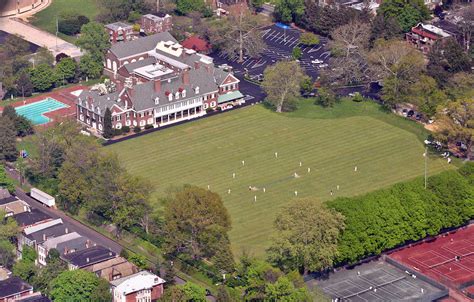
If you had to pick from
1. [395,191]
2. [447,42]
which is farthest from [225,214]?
[447,42]

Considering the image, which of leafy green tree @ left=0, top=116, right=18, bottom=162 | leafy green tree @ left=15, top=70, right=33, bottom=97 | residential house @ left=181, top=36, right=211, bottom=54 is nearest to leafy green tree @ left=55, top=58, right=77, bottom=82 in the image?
leafy green tree @ left=15, top=70, right=33, bottom=97

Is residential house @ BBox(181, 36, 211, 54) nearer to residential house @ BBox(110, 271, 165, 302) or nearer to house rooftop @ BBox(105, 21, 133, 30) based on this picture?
house rooftop @ BBox(105, 21, 133, 30)

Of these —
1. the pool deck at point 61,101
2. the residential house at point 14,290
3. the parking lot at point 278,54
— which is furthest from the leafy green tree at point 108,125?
the residential house at point 14,290

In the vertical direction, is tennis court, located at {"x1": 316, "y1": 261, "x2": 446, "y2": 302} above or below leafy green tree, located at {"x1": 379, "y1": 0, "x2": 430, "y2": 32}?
below

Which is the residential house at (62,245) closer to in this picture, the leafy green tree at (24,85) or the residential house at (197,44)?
the leafy green tree at (24,85)

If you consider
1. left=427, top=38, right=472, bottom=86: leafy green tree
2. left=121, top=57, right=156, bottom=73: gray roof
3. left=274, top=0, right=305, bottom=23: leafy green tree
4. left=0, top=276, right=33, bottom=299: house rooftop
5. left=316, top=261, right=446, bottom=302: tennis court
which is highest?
left=427, top=38, right=472, bottom=86: leafy green tree

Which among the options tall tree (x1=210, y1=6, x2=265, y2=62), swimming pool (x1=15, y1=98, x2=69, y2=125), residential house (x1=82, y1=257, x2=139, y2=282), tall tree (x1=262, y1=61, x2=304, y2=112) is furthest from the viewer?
tall tree (x1=210, y1=6, x2=265, y2=62)

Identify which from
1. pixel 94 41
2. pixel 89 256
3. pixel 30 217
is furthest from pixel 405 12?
pixel 89 256
